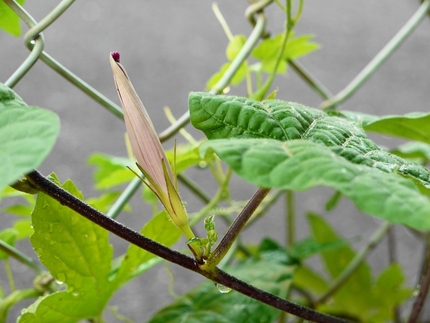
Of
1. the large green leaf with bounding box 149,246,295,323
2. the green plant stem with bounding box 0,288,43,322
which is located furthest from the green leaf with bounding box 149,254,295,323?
the green plant stem with bounding box 0,288,43,322

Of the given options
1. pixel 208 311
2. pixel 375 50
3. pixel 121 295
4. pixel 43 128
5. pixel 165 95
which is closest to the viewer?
pixel 43 128

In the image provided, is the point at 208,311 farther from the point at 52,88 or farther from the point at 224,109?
the point at 52,88

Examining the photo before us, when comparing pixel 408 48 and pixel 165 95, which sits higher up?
pixel 408 48

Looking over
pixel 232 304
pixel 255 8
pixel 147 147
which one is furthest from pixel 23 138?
pixel 255 8

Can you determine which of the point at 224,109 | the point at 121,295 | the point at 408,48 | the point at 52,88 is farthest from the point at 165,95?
the point at 224,109

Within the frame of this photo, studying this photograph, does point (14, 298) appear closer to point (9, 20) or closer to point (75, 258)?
point (75, 258)

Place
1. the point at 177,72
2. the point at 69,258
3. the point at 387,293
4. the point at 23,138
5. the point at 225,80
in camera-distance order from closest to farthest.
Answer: the point at 23,138 < the point at 69,258 < the point at 225,80 < the point at 387,293 < the point at 177,72

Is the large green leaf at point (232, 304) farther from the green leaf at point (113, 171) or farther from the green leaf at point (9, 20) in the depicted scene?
the green leaf at point (9, 20)
